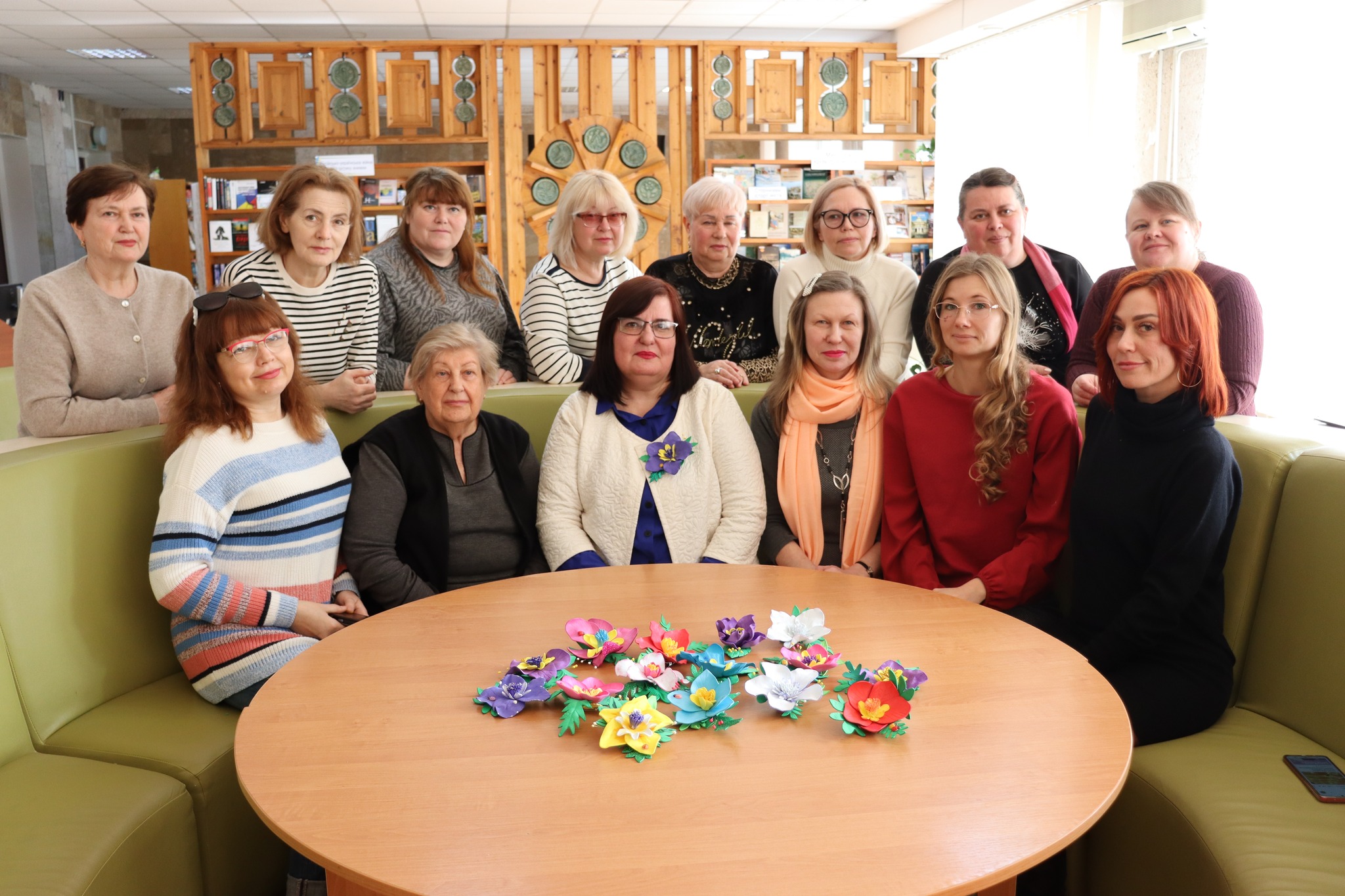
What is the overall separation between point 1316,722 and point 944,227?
711 centimetres

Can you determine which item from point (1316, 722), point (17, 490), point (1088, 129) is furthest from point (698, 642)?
point (1088, 129)

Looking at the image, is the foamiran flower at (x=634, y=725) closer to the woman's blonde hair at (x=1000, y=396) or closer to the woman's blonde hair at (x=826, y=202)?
the woman's blonde hair at (x=1000, y=396)

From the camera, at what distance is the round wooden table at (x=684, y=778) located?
1194 millimetres

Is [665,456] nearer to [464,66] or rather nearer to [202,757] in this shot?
[202,757]

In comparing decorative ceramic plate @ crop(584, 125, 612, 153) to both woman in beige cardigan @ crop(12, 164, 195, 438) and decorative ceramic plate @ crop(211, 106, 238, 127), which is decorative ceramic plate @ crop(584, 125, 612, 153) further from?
woman in beige cardigan @ crop(12, 164, 195, 438)

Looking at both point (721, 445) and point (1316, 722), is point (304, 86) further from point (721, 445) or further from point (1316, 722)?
point (1316, 722)

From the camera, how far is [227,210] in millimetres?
8031

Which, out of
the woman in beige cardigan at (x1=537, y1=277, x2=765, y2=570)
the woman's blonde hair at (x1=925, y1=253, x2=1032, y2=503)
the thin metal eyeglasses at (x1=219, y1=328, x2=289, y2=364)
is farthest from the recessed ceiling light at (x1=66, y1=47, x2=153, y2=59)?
the woman's blonde hair at (x1=925, y1=253, x2=1032, y2=503)

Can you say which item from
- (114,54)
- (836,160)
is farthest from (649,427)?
(114,54)

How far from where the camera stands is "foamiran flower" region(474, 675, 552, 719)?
1.61 meters

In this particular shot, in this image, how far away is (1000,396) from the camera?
2621 mm

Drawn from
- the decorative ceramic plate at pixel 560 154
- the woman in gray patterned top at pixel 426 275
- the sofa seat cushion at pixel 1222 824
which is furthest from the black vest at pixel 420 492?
the decorative ceramic plate at pixel 560 154

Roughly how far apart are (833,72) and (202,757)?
7743 mm

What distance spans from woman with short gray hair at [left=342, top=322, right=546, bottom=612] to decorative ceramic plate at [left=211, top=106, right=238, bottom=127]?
645cm
